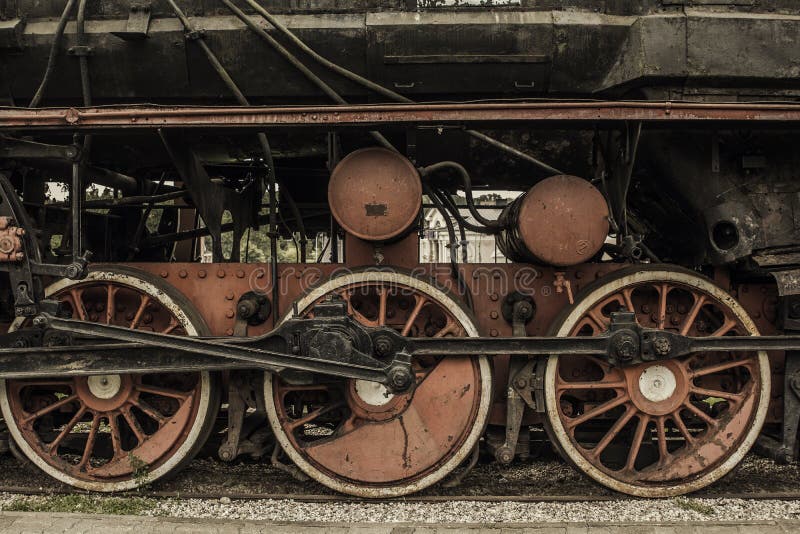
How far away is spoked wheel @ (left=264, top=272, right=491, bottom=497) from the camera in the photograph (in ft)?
12.2

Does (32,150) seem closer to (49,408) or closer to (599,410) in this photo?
(49,408)

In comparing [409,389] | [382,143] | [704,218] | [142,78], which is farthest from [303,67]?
[704,218]

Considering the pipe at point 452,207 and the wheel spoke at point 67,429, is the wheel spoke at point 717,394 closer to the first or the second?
the pipe at point 452,207

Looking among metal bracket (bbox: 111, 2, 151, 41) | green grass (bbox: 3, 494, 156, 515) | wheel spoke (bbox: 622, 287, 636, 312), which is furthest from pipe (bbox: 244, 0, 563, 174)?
green grass (bbox: 3, 494, 156, 515)

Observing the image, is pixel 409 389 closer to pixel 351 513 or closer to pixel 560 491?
pixel 351 513

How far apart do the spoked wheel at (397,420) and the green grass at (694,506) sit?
1.21 metres

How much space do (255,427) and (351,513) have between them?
96 centimetres

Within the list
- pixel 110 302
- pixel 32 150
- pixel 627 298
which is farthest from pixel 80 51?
pixel 627 298

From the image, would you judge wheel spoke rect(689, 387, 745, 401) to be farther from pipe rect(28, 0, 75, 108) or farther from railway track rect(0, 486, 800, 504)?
pipe rect(28, 0, 75, 108)

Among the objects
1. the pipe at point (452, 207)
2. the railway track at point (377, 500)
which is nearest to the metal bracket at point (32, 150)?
the railway track at point (377, 500)

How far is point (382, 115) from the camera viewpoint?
338 cm

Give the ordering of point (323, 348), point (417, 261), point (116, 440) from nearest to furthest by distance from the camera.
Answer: point (323, 348) → point (116, 440) → point (417, 261)

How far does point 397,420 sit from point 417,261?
997 millimetres

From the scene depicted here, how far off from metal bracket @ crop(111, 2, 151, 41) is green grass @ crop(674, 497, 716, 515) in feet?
13.6
